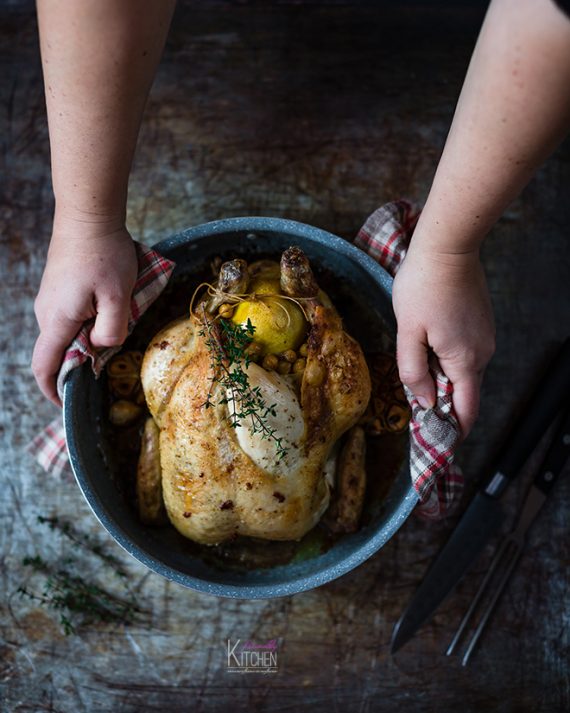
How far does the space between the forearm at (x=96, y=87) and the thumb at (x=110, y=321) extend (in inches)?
6.3

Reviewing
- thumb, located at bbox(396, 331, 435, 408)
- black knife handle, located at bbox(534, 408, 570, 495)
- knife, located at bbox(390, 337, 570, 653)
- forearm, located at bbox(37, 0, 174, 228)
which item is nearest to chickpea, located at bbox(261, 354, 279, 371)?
thumb, located at bbox(396, 331, 435, 408)

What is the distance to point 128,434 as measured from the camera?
1.53m

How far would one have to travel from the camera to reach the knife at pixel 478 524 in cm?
160

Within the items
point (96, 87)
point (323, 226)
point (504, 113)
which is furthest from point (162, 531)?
point (504, 113)

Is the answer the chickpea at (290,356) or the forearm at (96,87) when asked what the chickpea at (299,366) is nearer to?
the chickpea at (290,356)

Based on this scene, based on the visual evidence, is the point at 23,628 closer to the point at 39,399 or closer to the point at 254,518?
the point at 39,399

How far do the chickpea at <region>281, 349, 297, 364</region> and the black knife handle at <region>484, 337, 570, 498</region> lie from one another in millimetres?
596

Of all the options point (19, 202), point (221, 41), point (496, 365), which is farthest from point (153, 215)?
point (496, 365)

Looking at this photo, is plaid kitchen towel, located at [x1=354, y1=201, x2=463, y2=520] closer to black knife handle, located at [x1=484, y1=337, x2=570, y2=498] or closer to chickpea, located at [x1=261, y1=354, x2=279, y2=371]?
black knife handle, located at [x1=484, y1=337, x2=570, y2=498]

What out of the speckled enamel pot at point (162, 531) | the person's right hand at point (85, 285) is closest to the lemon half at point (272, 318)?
the speckled enamel pot at point (162, 531)

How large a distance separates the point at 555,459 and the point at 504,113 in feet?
3.07

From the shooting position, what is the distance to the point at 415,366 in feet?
4.42

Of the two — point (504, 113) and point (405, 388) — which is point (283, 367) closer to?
point (405, 388)

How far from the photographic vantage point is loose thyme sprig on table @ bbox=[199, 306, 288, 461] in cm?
127
